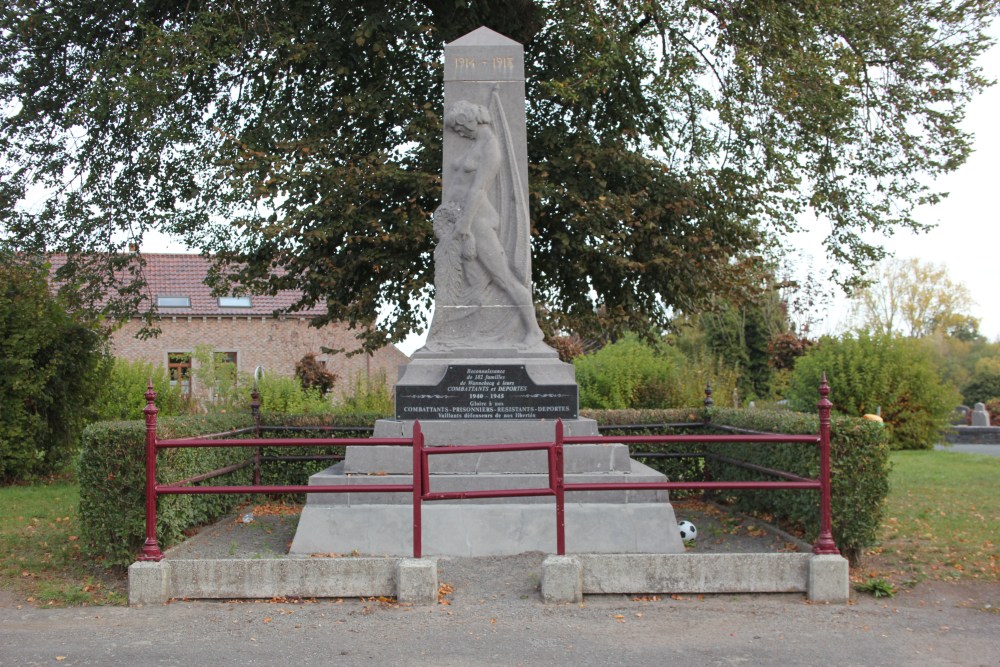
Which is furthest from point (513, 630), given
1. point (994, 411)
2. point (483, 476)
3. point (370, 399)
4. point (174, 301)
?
point (994, 411)

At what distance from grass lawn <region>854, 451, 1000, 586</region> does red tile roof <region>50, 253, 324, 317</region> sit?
2536 centimetres

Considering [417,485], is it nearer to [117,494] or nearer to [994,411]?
[117,494]

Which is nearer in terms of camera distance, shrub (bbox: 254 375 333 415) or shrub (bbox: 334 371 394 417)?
shrub (bbox: 334 371 394 417)

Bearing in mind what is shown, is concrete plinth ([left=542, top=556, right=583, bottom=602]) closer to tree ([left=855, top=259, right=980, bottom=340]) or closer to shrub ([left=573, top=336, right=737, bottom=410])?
shrub ([left=573, top=336, right=737, bottom=410])

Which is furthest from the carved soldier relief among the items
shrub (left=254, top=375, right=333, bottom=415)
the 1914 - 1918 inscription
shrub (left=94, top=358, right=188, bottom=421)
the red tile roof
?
the red tile roof

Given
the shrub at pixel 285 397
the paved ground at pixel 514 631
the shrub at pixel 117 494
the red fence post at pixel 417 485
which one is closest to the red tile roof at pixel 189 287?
the shrub at pixel 285 397

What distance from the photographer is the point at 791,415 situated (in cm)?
949

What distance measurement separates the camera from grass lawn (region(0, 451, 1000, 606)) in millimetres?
7449

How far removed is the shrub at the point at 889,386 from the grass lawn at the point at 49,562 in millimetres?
15728

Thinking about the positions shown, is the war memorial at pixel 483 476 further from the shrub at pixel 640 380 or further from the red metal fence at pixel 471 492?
the shrub at pixel 640 380

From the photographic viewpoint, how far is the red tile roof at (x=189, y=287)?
36125 mm

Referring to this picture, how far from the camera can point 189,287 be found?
36.9 metres

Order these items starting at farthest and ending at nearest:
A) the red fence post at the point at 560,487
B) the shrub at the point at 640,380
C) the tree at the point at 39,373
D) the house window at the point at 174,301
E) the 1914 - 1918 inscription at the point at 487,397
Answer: the house window at the point at 174,301 < the shrub at the point at 640,380 < the tree at the point at 39,373 < the 1914 - 1918 inscription at the point at 487,397 < the red fence post at the point at 560,487

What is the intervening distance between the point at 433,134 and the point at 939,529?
8.53m
